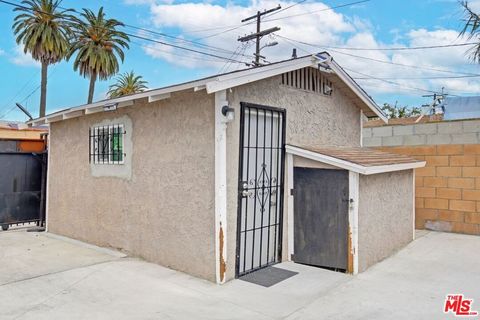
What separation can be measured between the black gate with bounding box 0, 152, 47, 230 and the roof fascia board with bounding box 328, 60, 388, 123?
713 centimetres

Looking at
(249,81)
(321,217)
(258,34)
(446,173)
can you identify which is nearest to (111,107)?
(249,81)

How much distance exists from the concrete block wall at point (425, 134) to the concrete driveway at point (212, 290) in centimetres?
278

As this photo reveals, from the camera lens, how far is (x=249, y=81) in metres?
5.13

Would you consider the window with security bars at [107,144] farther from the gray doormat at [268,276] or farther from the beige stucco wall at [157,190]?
the gray doormat at [268,276]

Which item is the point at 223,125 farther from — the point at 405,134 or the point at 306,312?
the point at 405,134

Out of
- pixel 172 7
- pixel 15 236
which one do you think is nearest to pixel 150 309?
pixel 15 236

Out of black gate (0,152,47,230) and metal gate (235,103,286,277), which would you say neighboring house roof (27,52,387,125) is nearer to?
metal gate (235,103,286,277)

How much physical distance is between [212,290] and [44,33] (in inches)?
906

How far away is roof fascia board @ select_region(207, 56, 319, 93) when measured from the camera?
4668 millimetres

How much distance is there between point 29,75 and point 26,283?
25587 millimetres

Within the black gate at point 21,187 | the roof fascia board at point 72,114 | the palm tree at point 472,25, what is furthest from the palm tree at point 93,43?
the palm tree at point 472,25

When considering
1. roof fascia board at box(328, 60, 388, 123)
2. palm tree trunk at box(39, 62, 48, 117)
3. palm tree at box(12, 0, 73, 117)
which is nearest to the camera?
roof fascia board at box(328, 60, 388, 123)

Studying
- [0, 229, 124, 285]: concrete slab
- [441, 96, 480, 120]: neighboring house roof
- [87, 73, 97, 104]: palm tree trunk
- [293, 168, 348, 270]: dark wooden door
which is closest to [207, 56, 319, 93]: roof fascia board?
[293, 168, 348, 270]: dark wooden door

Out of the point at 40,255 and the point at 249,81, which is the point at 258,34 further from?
the point at 40,255
